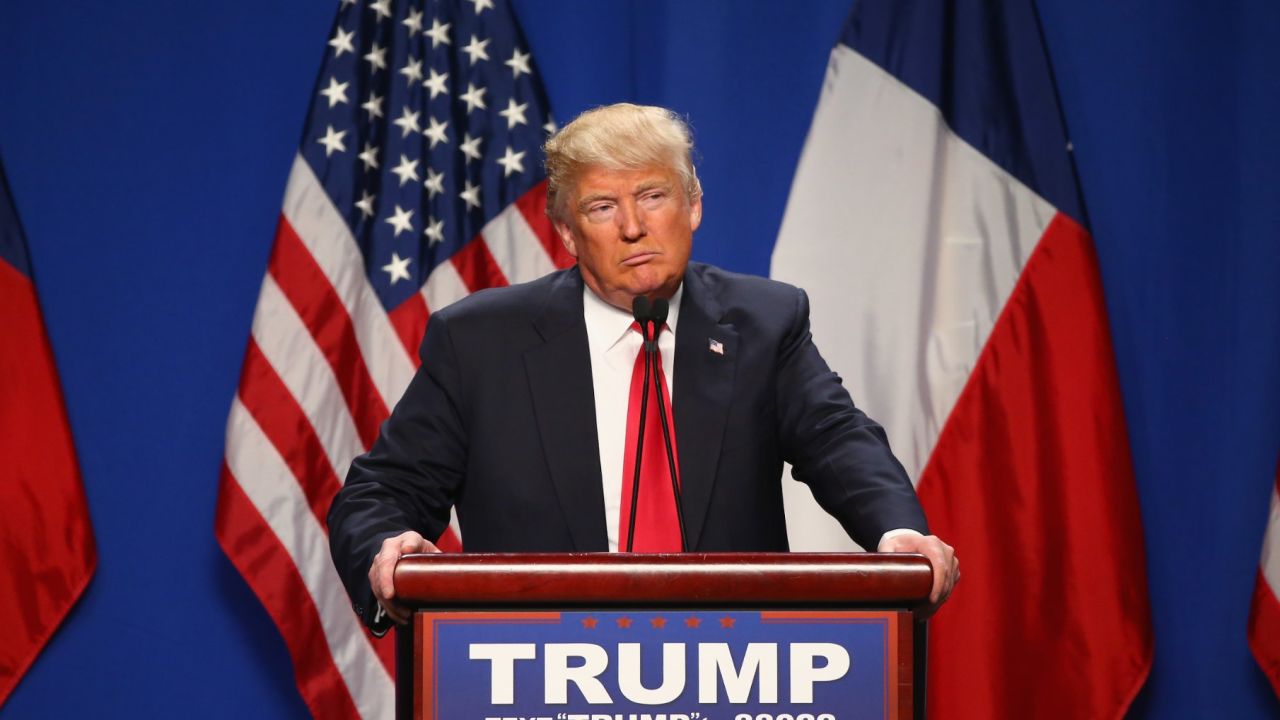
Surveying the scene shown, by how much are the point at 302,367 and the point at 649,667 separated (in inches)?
74.3

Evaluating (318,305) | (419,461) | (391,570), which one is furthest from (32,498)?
(391,570)

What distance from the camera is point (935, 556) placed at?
4.43 ft

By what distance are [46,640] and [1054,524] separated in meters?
2.35

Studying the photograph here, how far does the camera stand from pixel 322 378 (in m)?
2.96

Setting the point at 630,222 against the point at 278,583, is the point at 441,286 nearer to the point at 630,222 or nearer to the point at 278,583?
the point at 278,583

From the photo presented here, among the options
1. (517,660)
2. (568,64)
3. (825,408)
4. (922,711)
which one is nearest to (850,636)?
(922,711)

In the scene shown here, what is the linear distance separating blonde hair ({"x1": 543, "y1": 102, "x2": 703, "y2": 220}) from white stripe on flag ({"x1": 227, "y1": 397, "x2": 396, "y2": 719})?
1.35 metres

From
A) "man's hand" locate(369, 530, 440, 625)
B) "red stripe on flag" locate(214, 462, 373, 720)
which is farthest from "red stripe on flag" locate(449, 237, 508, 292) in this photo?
"man's hand" locate(369, 530, 440, 625)

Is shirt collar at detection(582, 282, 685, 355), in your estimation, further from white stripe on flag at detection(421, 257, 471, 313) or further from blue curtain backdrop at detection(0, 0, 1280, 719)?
blue curtain backdrop at detection(0, 0, 1280, 719)

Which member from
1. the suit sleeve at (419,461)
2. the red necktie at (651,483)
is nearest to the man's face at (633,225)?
the red necktie at (651,483)

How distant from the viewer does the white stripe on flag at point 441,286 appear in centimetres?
305

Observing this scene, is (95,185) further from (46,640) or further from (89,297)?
(46,640)

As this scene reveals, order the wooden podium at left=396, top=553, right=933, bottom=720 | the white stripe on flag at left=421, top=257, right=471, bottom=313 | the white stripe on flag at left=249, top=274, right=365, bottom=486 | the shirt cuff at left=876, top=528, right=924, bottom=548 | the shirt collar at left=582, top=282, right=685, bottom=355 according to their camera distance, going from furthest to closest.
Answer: the white stripe on flag at left=421, top=257, right=471, bottom=313, the white stripe on flag at left=249, top=274, right=365, bottom=486, the shirt collar at left=582, top=282, right=685, bottom=355, the shirt cuff at left=876, top=528, right=924, bottom=548, the wooden podium at left=396, top=553, right=933, bottom=720

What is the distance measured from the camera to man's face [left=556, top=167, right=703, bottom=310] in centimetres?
178
